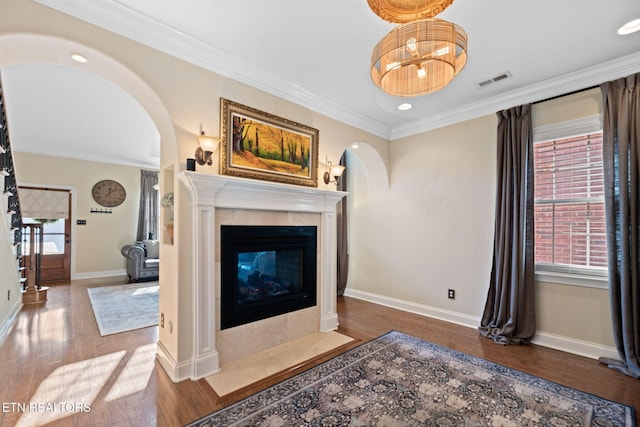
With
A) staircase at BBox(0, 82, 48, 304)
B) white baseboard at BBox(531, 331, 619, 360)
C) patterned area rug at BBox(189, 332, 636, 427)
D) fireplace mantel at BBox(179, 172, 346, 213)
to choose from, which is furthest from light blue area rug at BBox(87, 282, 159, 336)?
white baseboard at BBox(531, 331, 619, 360)

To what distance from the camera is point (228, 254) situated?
8.52 ft

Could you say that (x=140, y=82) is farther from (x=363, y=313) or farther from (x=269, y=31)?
(x=363, y=313)

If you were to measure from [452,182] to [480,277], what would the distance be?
1.25 metres

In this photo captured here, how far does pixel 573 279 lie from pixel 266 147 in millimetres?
3364

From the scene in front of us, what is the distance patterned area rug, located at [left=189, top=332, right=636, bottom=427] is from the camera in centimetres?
187

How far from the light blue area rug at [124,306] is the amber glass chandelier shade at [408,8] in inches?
160

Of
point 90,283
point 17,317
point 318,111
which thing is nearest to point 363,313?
point 318,111

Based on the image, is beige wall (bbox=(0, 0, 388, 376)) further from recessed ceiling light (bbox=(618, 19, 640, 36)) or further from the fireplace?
recessed ceiling light (bbox=(618, 19, 640, 36))

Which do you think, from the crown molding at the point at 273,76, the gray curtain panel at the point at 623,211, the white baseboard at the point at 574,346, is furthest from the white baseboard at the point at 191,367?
the gray curtain panel at the point at 623,211

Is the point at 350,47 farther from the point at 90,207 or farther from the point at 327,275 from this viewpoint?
the point at 90,207

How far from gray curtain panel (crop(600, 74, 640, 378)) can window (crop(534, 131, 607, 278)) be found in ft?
0.62

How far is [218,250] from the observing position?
2.53 meters

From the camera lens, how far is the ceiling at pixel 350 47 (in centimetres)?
202

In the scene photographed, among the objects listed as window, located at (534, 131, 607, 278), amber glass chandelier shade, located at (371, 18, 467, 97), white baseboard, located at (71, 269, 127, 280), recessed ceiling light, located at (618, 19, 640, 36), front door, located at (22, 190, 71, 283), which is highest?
recessed ceiling light, located at (618, 19, 640, 36)
